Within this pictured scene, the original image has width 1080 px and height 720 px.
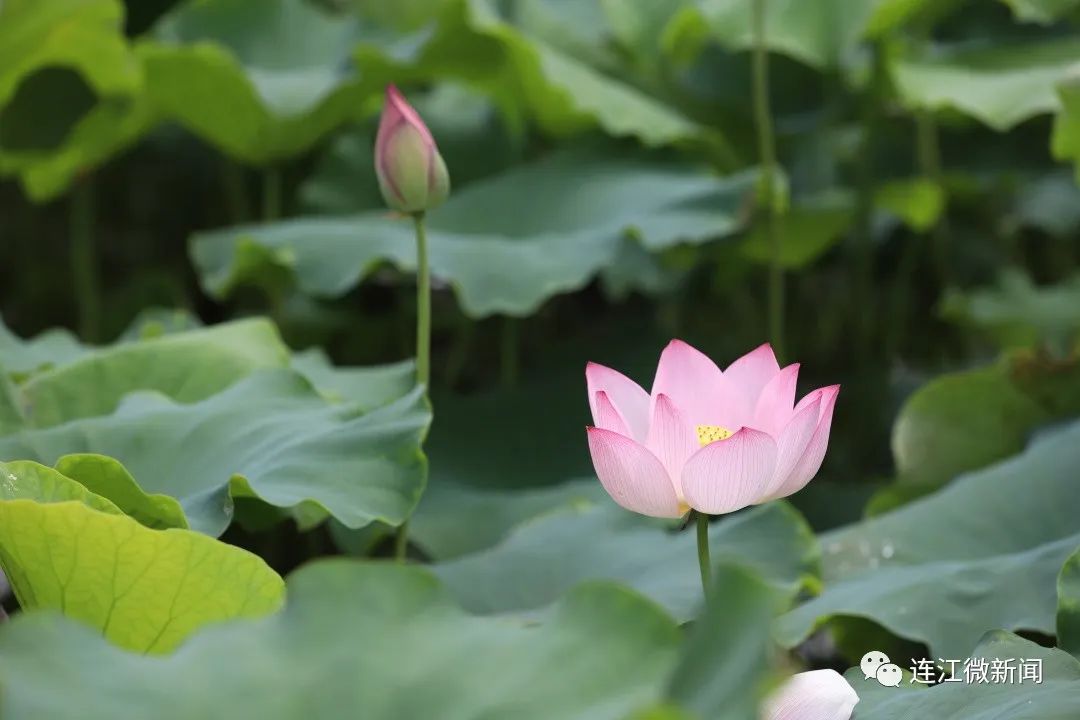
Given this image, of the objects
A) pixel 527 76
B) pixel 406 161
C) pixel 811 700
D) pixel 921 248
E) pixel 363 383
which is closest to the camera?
pixel 811 700

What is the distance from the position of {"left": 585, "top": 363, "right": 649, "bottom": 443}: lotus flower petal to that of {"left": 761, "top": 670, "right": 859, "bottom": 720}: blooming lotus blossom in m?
0.19

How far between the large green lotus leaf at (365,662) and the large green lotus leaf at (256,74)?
1292mm

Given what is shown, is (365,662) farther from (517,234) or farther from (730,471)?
(517,234)

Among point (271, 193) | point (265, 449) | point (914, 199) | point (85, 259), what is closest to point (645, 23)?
point (914, 199)

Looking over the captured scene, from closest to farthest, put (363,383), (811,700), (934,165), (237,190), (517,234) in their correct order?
(811,700)
(363,383)
(517,234)
(934,165)
(237,190)

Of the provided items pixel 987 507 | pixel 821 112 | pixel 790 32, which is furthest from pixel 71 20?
pixel 987 507

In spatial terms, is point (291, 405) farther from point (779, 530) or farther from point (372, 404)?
point (779, 530)

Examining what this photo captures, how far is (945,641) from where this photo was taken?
0.98 meters

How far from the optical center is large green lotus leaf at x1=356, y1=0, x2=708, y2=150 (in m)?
1.71

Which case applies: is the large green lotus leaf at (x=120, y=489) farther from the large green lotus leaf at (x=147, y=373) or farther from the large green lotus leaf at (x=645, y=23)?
the large green lotus leaf at (x=645, y=23)

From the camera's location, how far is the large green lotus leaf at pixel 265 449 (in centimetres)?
91

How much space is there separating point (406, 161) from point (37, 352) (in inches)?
21.4

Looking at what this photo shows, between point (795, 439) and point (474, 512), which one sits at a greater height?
point (795, 439)

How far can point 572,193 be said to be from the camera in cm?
171
